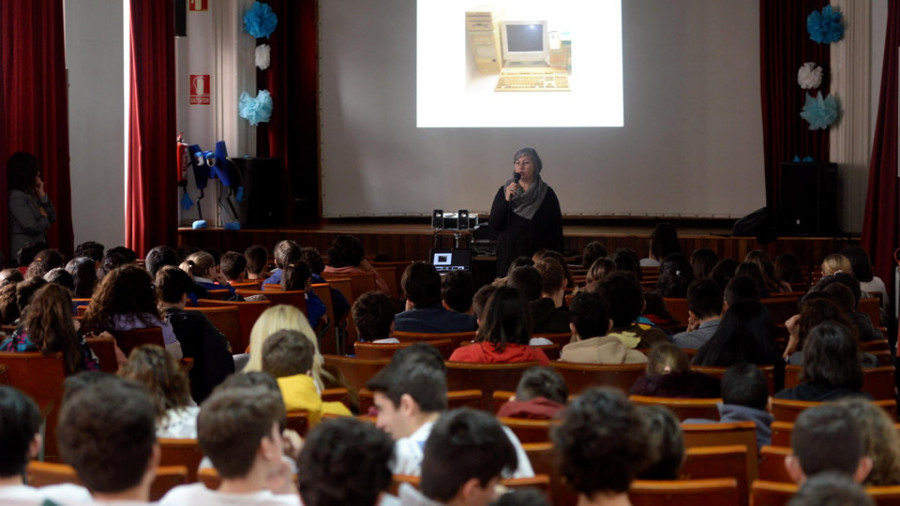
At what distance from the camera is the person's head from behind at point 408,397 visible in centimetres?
320

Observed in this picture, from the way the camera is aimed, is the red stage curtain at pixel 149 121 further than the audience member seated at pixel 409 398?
Yes

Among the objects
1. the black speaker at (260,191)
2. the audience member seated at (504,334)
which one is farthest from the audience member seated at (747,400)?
the black speaker at (260,191)

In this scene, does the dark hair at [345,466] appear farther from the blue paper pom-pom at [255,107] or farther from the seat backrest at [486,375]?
the blue paper pom-pom at [255,107]

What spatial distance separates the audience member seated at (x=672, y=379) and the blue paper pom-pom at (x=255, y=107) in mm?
9333

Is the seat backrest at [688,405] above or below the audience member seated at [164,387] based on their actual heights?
below

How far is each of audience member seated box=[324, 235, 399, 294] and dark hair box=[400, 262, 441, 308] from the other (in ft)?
8.02

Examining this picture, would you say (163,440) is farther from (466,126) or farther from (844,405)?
(466,126)

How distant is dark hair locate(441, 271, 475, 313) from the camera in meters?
6.24

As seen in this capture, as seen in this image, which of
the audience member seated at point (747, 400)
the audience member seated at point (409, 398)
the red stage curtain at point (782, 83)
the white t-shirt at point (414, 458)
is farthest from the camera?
the red stage curtain at point (782, 83)

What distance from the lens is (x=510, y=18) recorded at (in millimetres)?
12828

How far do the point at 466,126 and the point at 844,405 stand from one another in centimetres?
1075

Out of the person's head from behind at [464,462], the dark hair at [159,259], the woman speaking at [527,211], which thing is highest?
the woman speaking at [527,211]

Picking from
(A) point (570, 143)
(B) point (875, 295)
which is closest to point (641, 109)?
(A) point (570, 143)

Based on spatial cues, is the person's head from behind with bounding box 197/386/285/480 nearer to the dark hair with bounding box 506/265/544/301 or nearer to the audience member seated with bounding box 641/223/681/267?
the dark hair with bounding box 506/265/544/301
